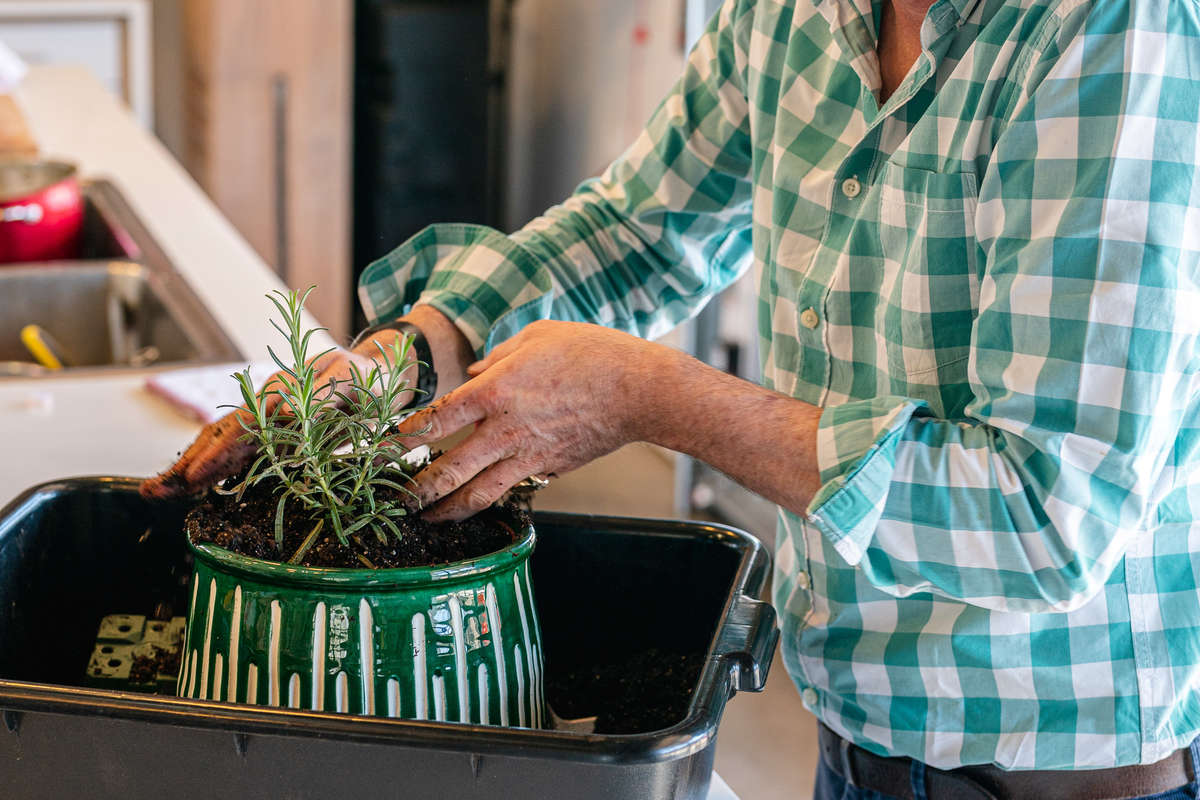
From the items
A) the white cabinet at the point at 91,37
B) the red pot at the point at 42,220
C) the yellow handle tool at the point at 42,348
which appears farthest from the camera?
the white cabinet at the point at 91,37

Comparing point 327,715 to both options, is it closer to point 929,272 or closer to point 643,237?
point 929,272

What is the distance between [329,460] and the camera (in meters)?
0.65

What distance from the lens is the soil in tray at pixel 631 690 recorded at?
72 cm

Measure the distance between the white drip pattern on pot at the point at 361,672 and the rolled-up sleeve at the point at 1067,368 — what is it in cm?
18

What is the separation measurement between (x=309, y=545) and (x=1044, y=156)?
1.37 feet

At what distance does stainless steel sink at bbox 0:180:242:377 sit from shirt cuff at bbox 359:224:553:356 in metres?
0.78

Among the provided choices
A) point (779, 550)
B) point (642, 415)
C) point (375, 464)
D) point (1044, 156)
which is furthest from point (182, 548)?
point (1044, 156)

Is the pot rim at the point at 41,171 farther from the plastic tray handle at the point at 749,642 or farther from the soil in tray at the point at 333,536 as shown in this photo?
the plastic tray handle at the point at 749,642

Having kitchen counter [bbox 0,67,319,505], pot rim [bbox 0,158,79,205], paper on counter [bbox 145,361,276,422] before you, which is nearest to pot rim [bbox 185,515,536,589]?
kitchen counter [bbox 0,67,319,505]

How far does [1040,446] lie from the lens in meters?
0.65

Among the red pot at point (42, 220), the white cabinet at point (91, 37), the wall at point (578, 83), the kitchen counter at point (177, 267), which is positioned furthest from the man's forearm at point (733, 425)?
the white cabinet at point (91, 37)

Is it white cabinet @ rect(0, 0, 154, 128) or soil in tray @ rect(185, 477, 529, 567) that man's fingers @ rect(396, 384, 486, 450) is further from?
white cabinet @ rect(0, 0, 154, 128)

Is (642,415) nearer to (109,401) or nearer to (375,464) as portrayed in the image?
(375,464)

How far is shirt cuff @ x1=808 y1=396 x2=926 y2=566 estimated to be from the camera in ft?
2.15
